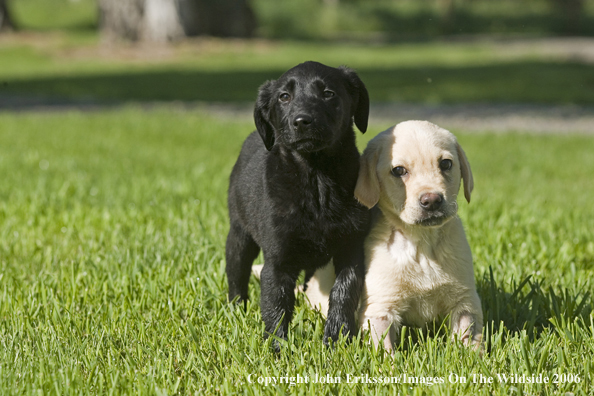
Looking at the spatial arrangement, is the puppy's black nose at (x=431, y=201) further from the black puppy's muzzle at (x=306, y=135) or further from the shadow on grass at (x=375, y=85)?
the shadow on grass at (x=375, y=85)

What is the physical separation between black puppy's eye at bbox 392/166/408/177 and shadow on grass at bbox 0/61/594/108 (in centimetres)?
1145

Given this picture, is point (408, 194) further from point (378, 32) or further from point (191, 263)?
point (378, 32)

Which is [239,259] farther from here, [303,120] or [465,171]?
[465,171]

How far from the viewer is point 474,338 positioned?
9.74ft

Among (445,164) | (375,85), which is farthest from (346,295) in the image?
(375,85)

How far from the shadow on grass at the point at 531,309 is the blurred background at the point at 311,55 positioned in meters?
1.95

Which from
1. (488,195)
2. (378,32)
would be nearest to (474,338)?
(488,195)

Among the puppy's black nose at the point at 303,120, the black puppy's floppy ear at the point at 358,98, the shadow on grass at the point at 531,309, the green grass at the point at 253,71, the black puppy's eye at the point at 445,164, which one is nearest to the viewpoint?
the puppy's black nose at the point at 303,120

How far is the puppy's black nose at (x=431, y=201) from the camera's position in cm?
278

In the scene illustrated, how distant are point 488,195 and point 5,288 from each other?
4727 mm

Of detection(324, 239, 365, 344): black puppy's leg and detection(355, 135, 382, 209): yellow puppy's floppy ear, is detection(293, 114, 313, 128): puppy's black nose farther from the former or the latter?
detection(324, 239, 365, 344): black puppy's leg

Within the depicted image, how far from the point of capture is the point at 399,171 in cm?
298

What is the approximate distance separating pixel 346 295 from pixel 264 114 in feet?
3.07

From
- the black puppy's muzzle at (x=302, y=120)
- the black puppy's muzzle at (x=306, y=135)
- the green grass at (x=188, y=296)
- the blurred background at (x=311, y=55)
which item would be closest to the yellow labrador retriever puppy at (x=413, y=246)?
the green grass at (x=188, y=296)
